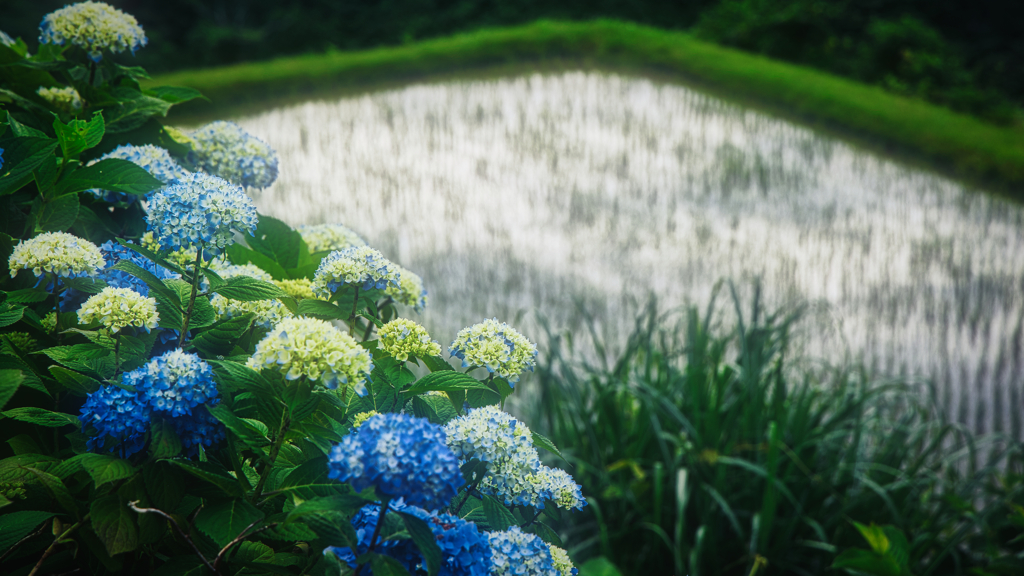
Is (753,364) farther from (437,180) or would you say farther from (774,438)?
(437,180)

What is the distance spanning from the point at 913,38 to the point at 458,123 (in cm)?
644

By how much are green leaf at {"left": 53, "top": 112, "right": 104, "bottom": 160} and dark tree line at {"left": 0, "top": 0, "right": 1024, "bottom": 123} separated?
7.49 m

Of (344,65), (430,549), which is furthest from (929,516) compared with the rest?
(344,65)

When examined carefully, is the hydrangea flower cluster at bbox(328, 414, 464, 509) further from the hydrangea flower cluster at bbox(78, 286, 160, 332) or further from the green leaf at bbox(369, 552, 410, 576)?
the hydrangea flower cluster at bbox(78, 286, 160, 332)

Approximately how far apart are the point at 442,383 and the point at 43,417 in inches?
14.6

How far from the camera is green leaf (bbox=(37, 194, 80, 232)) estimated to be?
747 mm

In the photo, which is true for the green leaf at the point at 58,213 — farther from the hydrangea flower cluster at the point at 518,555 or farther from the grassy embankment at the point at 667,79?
the grassy embankment at the point at 667,79

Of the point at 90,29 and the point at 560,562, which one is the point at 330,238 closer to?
the point at 90,29

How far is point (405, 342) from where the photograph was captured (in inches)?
27.6

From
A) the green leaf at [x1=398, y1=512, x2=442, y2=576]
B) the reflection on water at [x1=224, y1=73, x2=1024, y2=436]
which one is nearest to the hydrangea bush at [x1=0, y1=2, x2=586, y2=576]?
→ the green leaf at [x1=398, y1=512, x2=442, y2=576]

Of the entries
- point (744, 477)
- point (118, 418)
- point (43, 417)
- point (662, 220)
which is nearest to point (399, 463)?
point (118, 418)

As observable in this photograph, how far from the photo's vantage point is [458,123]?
527cm

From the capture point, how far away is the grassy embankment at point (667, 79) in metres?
5.34

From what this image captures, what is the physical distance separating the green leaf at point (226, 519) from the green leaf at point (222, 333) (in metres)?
0.19
